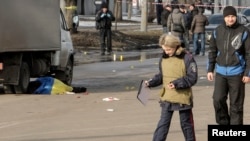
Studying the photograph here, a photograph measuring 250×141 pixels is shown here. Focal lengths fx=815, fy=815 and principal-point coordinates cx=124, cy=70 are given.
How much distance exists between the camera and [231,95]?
1079 centimetres

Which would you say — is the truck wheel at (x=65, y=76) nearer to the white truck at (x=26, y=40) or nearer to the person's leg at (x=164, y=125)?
the white truck at (x=26, y=40)

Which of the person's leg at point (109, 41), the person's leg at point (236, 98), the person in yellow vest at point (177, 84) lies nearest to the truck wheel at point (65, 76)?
the person's leg at point (236, 98)

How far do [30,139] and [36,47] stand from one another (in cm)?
604

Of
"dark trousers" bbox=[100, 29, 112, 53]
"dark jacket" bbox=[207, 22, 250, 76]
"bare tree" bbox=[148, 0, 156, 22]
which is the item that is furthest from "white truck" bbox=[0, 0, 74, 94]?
"bare tree" bbox=[148, 0, 156, 22]

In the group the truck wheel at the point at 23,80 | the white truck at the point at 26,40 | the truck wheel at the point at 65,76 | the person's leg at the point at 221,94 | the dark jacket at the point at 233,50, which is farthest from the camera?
the truck wheel at the point at 65,76

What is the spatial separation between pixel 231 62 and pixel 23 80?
737 centimetres

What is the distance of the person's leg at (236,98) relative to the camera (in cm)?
1064

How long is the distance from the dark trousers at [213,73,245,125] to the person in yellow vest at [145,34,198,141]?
4.16ft

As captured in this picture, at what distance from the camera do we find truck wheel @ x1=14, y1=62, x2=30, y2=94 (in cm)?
1698

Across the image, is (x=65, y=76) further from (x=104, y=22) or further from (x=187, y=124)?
(x=104, y=22)

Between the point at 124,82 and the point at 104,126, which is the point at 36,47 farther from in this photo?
the point at 104,126

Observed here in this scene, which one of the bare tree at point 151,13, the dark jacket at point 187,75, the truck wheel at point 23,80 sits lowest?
the bare tree at point 151,13

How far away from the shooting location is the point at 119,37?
36.3 m

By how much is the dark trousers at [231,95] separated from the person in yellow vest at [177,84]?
1269mm
